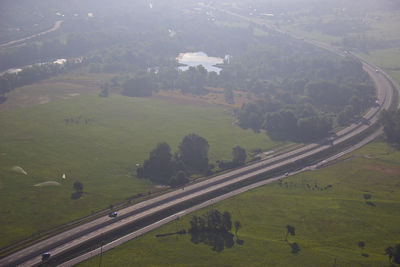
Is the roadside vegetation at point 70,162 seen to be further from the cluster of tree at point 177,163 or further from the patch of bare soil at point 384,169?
the patch of bare soil at point 384,169

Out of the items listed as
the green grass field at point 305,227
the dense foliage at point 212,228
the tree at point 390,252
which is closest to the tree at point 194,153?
the green grass field at point 305,227

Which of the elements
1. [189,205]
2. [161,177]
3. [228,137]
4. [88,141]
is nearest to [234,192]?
[189,205]

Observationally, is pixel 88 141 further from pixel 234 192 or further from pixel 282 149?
pixel 282 149

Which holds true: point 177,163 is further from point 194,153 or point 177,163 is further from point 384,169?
point 384,169

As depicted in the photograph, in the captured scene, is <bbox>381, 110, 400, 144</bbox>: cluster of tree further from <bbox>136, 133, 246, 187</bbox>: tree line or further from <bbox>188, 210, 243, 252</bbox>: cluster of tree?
<bbox>188, 210, 243, 252</bbox>: cluster of tree

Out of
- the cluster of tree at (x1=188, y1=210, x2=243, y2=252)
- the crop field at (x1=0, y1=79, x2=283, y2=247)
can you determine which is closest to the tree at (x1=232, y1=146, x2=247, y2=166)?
the crop field at (x1=0, y1=79, x2=283, y2=247)
